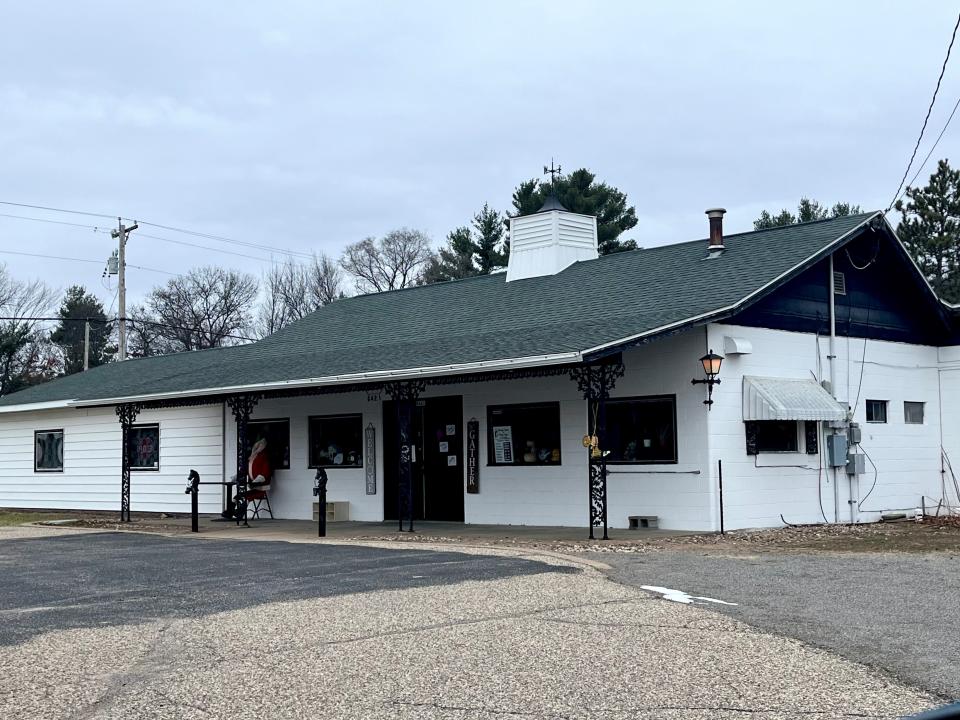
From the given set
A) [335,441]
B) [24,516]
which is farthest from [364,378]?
[24,516]

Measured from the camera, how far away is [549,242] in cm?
2394

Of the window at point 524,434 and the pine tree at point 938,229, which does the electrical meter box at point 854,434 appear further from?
the pine tree at point 938,229

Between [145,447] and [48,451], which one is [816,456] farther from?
[48,451]

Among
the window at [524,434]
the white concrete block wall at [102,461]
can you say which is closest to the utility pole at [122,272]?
the white concrete block wall at [102,461]

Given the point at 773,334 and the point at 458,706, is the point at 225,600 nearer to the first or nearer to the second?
the point at 458,706

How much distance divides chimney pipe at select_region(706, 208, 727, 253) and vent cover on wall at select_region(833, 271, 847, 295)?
1928 millimetres

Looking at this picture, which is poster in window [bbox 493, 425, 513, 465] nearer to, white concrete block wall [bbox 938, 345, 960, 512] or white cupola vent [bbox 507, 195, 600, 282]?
white cupola vent [bbox 507, 195, 600, 282]

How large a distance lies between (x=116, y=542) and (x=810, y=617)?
11146 mm

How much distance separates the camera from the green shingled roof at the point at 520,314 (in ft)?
57.3

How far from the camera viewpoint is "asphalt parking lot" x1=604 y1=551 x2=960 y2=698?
741cm

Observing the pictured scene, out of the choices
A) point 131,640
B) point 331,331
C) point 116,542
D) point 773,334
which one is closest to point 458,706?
point 131,640

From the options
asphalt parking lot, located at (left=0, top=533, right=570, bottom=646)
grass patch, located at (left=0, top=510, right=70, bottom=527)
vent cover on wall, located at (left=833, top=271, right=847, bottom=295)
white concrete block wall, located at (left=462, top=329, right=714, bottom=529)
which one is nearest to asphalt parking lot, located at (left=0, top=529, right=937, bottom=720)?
asphalt parking lot, located at (left=0, top=533, right=570, bottom=646)

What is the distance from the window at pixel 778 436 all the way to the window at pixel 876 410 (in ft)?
7.49

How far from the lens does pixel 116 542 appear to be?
17062 mm
